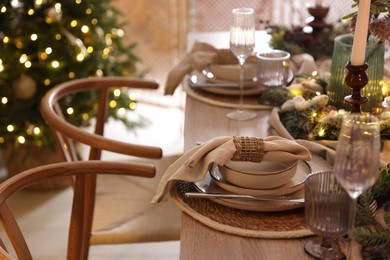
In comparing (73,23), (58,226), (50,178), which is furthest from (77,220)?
(73,23)

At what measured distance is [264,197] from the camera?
131 centimetres

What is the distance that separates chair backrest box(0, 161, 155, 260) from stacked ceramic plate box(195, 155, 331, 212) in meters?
0.28

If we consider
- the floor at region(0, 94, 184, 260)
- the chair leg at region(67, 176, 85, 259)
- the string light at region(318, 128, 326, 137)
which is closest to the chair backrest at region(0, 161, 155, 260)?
the chair leg at region(67, 176, 85, 259)

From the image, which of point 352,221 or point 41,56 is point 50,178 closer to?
point 352,221

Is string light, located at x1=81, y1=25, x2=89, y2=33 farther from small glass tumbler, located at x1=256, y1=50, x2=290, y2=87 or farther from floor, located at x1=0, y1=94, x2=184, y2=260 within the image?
small glass tumbler, located at x1=256, y1=50, x2=290, y2=87

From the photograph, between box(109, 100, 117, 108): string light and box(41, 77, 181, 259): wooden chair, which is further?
box(109, 100, 117, 108): string light

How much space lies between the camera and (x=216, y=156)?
4.33 feet

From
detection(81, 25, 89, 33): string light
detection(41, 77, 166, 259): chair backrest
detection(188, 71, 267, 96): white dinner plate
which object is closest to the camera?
detection(41, 77, 166, 259): chair backrest

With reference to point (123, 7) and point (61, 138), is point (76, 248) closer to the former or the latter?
point (61, 138)

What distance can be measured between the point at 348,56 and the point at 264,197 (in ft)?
1.59

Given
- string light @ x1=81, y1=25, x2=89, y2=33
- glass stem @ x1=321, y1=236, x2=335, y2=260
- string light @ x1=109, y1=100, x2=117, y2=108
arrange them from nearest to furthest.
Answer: glass stem @ x1=321, y1=236, x2=335, y2=260 → string light @ x1=81, y1=25, x2=89, y2=33 → string light @ x1=109, y1=100, x2=117, y2=108

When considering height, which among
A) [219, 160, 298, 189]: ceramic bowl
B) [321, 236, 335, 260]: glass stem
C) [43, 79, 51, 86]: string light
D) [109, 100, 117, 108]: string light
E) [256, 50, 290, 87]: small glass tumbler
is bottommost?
[109, 100, 117, 108]: string light

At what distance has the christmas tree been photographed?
2920mm

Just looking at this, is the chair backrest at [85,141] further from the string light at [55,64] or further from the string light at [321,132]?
the string light at [55,64]
